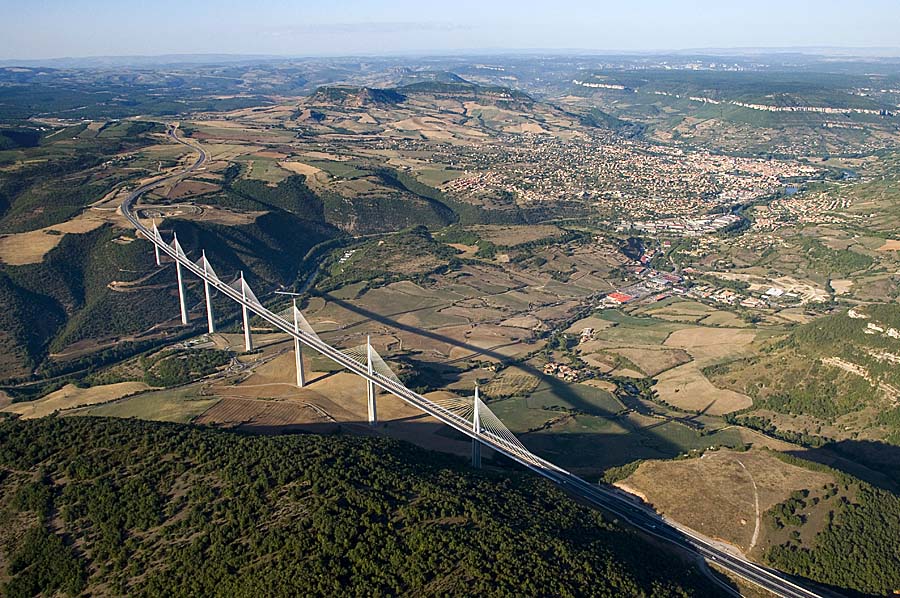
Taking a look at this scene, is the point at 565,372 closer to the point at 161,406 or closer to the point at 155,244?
the point at 161,406

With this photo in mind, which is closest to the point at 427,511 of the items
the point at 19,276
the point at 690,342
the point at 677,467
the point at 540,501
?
the point at 540,501

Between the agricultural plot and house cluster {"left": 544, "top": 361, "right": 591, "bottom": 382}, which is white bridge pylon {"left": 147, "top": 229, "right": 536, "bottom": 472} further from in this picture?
house cluster {"left": 544, "top": 361, "right": 591, "bottom": 382}

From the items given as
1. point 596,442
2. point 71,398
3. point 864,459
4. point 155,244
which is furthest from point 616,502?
point 155,244

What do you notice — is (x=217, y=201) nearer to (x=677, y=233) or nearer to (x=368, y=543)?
(x=677, y=233)

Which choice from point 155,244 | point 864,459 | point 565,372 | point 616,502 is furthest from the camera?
point 155,244

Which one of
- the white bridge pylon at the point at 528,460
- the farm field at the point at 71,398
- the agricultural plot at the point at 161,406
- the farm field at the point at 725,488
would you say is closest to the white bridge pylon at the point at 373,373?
the white bridge pylon at the point at 528,460

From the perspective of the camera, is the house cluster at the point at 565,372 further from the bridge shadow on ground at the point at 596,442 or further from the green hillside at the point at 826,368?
the green hillside at the point at 826,368
